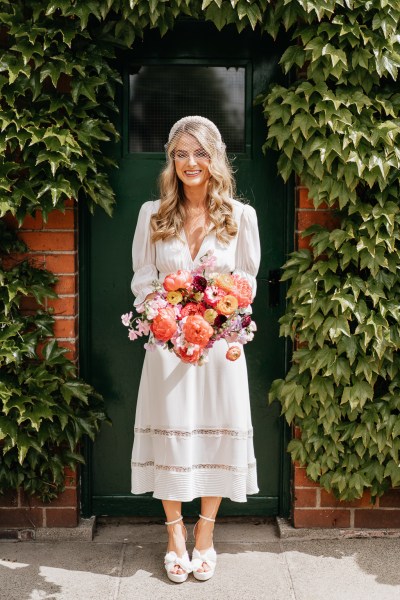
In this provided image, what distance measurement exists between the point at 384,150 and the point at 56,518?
248 cm

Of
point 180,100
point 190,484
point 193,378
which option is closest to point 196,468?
point 190,484

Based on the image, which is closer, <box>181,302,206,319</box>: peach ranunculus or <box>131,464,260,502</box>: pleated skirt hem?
<box>181,302,206,319</box>: peach ranunculus

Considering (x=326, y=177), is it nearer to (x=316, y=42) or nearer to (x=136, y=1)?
(x=316, y=42)

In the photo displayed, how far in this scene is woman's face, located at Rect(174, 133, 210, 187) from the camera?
3449 mm

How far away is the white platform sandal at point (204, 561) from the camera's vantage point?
3527 mm

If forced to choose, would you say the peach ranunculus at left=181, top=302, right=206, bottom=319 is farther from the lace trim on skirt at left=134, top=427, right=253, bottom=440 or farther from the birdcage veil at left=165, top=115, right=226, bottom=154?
the birdcage veil at left=165, top=115, right=226, bottom=154

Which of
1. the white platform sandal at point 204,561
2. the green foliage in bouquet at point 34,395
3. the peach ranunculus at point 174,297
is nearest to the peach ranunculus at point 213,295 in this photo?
the peach ranunculus at point 174,297

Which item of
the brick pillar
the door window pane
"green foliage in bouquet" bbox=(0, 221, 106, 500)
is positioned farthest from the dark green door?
"green foliage in bouquet" bbox=(0, 221, 106, 500)

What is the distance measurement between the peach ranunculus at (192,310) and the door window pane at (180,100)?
1.19 m

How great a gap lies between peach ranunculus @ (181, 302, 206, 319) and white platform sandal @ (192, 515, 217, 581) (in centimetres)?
110

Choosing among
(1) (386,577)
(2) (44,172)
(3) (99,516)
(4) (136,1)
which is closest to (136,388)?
(3) (99,516)

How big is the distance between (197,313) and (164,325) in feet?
0.58

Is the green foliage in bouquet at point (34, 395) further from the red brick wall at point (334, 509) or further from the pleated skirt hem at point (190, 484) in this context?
the red brick wall at point (334, 509)

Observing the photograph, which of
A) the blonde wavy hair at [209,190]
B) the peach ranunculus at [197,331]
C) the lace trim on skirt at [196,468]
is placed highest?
the blonde wavy hair at [209,190]
